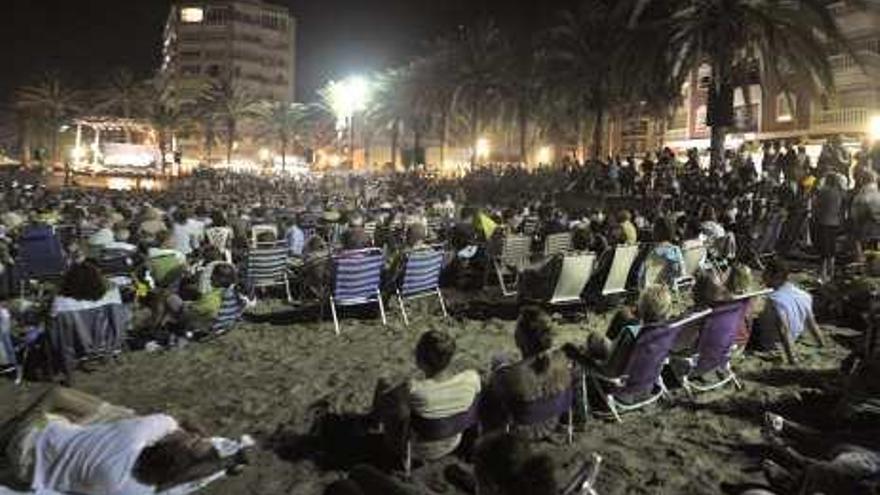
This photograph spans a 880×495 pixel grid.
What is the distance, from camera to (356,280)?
10.6 m

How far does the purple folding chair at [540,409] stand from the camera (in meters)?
5.91

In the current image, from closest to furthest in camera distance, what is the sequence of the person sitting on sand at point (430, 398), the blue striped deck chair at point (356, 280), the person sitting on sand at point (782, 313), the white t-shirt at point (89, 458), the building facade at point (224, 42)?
1. the white t-shirt at point (89, 458)
2. the person sitting on sand at point (430, 398)
3. the person sitting on sand at point (782, 313)
4. the blue striped deck chair at point (356, 280)
5. the building facade at point (224, 42)

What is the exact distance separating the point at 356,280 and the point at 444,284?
3343mm

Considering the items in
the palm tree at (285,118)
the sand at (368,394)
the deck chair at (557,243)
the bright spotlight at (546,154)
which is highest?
the palm tree at (285,118)

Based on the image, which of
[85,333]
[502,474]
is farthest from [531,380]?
[85,333]

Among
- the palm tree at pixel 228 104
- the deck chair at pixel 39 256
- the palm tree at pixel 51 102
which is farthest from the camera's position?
the palm tree at pixel 51 102

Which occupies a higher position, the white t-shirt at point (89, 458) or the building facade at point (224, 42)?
the building facade at point (224, 42)

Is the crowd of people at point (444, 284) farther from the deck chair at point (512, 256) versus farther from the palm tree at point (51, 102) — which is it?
the palm tree at point (51, 102)

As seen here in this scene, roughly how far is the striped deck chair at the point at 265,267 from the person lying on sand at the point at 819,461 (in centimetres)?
761

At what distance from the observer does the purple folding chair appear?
5.91 metres

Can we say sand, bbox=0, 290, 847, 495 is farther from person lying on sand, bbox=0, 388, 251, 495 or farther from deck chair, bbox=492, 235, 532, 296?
deck chair, bbox=492, 235, 532, 296

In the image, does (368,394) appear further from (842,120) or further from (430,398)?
(842,120)

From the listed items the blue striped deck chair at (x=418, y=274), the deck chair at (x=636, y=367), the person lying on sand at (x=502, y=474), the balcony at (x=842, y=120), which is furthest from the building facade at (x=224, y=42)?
the person lying on sand at (x=502, y=474)

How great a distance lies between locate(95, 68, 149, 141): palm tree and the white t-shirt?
8235cm
